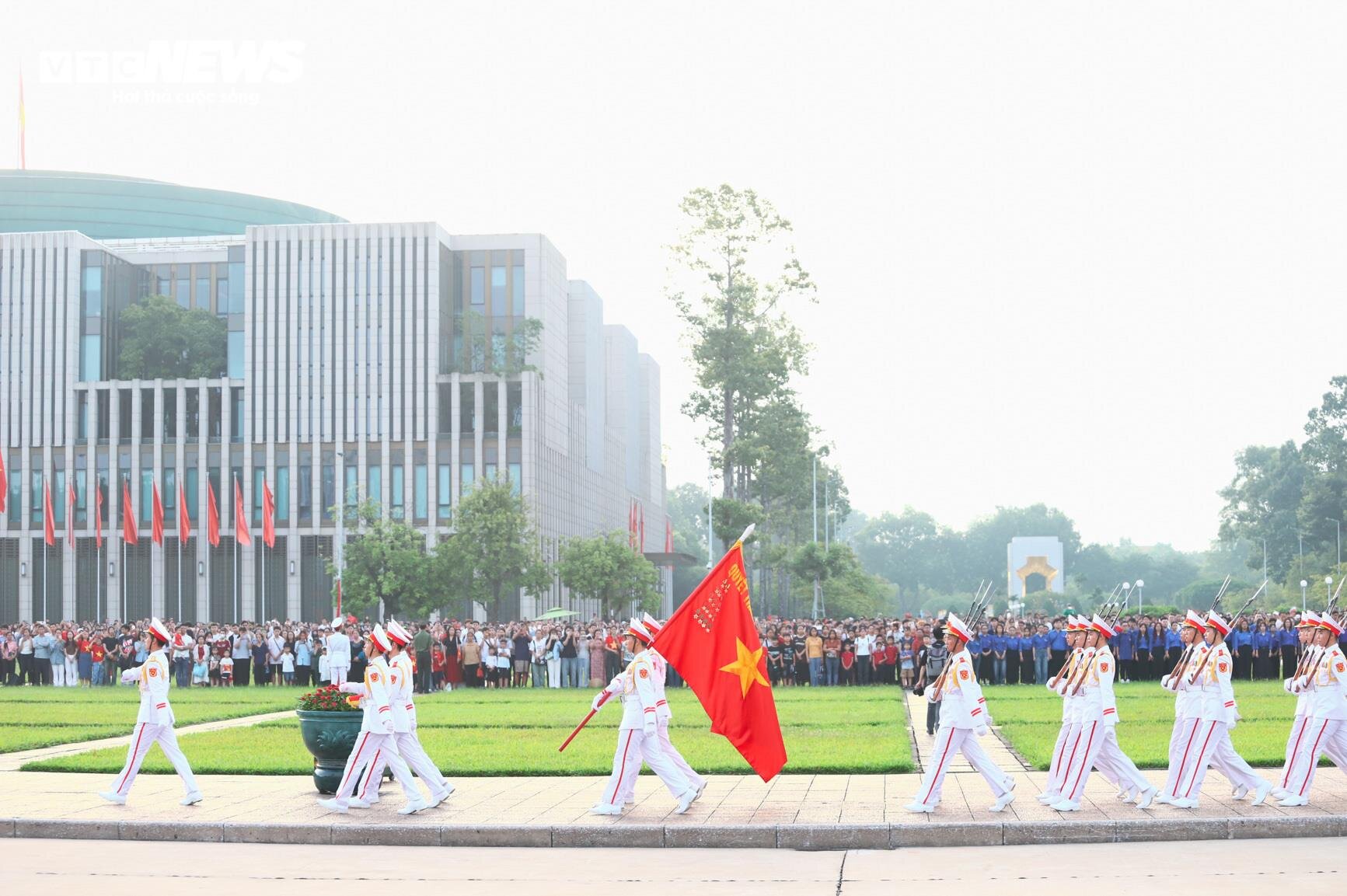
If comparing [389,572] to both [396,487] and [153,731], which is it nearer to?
[396,487]

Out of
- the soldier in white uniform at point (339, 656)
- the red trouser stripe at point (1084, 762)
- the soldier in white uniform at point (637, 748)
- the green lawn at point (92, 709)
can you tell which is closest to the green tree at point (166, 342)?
the green lawn at point (92, 709)

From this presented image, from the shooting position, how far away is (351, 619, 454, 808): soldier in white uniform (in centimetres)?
1501

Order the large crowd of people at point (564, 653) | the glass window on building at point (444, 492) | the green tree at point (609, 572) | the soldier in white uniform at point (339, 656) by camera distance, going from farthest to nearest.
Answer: the glass window on building at point (444, 492) → the green tree at point (609, 572) → the large crowd of people at point (564, 653) → the soldier in white uniform at point (339, 656)

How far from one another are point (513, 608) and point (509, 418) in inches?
408

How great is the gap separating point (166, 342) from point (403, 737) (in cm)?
7210

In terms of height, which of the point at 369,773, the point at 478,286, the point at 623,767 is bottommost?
the point at 369,773

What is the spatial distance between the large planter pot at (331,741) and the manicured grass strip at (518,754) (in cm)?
259

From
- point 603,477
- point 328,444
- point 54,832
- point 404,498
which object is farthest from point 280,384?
point 54,832

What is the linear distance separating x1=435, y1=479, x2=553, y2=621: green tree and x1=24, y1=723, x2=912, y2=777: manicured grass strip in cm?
3894

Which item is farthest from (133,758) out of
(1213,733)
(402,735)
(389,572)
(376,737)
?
(389,572)

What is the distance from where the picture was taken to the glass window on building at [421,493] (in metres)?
79.7

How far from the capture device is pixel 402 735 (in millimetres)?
15227

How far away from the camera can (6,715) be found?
98.5 ft

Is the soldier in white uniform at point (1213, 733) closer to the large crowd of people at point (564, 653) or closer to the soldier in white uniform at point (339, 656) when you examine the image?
the large crowd of people at point (564, 653)
